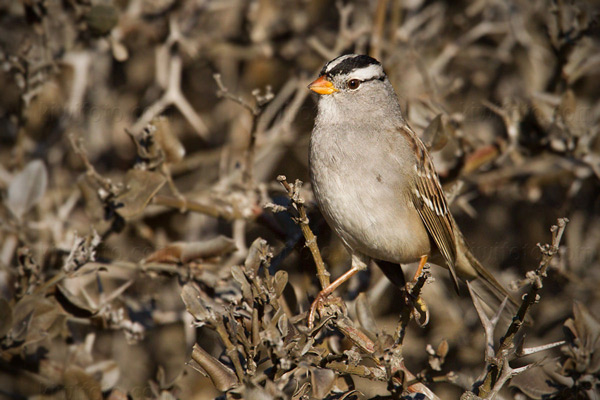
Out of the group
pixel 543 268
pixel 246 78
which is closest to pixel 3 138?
pixel 246 78

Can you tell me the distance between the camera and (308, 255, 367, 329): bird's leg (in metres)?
2.37

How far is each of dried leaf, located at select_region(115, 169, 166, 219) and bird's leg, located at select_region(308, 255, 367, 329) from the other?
796 mm

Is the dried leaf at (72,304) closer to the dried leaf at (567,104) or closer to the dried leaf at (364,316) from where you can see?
the dried leaf at (364,316)

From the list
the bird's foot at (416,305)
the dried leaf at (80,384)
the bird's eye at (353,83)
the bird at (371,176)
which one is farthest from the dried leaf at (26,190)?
the bird's foot at (416,305)

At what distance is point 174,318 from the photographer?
278 cm

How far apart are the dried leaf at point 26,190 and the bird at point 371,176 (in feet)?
4.01

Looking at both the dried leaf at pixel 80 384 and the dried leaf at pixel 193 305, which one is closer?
the dried leaf at pixel 193 305

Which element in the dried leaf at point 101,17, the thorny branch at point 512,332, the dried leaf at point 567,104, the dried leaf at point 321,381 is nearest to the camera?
the thorny branch at point 512,332

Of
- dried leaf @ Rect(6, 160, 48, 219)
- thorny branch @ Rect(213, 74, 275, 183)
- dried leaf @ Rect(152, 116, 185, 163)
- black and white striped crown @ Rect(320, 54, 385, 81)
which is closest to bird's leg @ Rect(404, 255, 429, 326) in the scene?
thorny branch @ Rect(213, 74, 275, 183)

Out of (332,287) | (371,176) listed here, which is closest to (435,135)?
(371,176)

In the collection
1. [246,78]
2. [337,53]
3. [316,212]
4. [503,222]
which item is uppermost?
[337,53]

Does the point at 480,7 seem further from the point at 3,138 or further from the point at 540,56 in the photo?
the point at 3,138

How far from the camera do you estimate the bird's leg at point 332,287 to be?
2.37 m

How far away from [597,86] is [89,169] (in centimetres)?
350
